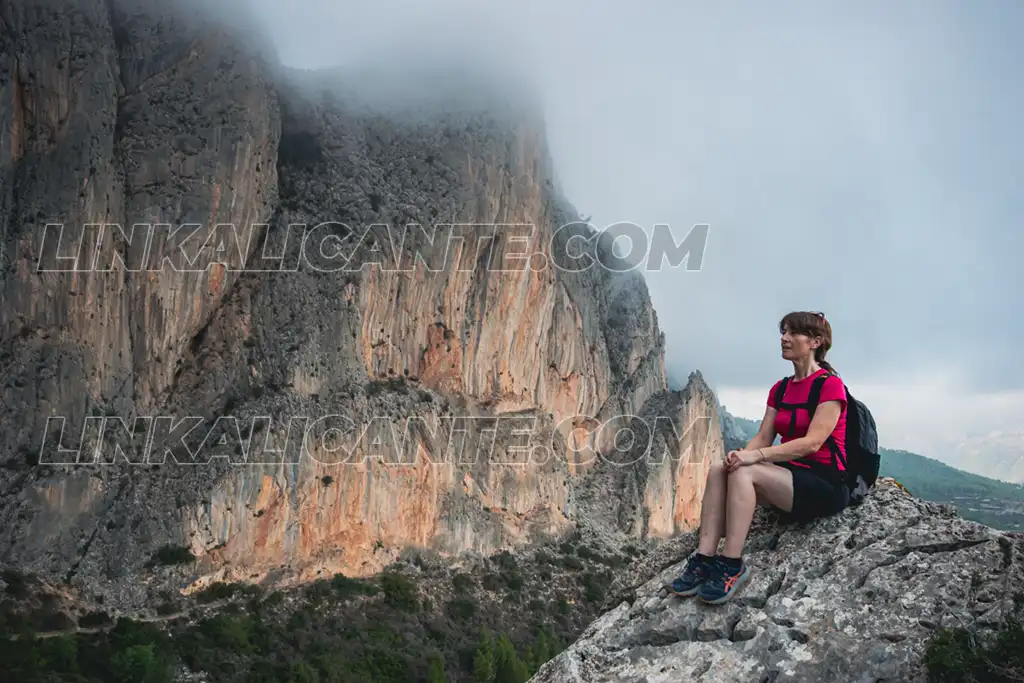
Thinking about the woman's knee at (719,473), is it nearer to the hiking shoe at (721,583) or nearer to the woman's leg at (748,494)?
the woman's leg at (748,494)

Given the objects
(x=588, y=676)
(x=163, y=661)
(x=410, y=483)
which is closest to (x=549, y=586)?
(x=410, y=483)

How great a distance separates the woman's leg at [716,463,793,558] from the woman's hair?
0.79m

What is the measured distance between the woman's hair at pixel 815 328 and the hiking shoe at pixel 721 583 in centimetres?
137

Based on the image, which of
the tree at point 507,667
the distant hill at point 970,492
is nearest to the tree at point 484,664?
the tree at point 507,667

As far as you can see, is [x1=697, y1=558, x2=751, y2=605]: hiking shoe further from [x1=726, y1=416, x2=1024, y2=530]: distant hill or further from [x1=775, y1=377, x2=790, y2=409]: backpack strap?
[x1=726, y1=416, x2=1024, y2=530]: distant hill

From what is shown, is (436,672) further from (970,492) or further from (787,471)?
(970,492)

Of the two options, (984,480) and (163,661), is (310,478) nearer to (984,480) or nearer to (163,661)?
(163,661)

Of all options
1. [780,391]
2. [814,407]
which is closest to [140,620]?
[780,391]

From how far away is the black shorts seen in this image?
4203 mm

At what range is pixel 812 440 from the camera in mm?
4133

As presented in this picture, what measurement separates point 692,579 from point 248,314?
47751 millimetres

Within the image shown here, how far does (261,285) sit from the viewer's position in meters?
48.8

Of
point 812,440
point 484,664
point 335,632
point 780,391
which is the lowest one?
point 484,664

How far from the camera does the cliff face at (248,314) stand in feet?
130
